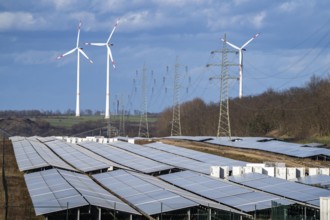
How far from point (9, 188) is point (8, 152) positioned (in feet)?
123

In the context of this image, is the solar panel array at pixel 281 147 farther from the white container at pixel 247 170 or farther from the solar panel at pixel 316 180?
the white container at pixel 247 170

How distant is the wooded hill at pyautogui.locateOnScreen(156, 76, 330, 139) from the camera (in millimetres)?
93875

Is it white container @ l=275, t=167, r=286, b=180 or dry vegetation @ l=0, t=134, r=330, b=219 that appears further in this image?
white container @ l=275, t=167, r=286, b=180

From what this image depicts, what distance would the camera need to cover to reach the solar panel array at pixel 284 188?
3265 centimetres

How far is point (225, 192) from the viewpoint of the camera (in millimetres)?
35156

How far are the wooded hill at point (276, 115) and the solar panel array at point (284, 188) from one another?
5179cm

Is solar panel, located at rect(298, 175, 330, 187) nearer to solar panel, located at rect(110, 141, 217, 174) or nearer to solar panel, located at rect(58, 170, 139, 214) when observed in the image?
solar panel, located at rect(110, 141, 217, 174)

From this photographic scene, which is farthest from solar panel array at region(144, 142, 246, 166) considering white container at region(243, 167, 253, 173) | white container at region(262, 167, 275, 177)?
white container at region(243, 167, 253, 173)

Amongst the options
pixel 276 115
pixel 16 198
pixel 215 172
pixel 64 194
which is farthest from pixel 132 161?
Result: pixel 276 115

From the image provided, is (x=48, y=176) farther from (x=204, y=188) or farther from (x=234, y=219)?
(x=234, y=219)

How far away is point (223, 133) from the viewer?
112 m

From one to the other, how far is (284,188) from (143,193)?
7.35 meters

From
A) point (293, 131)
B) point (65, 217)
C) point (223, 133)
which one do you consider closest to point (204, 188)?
point (65, 217)

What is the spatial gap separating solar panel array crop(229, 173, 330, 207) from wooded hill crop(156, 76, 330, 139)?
51.8 meters
